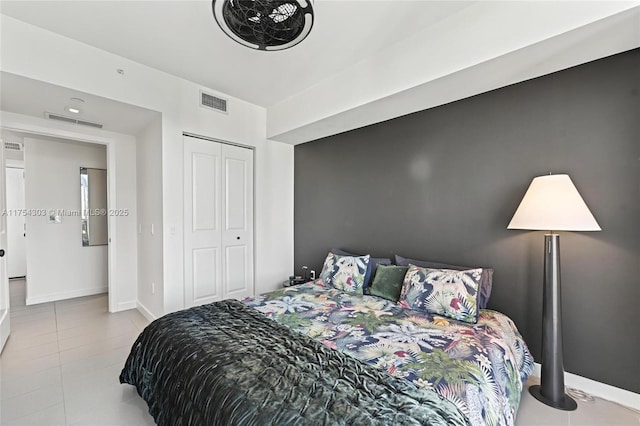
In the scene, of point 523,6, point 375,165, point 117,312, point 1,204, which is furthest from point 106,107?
point 523,6

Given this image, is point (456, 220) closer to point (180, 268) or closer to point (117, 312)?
point (180, 268)

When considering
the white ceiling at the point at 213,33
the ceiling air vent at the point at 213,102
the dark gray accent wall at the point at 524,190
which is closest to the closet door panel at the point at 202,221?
the ceiling air vent at the point at 213,102

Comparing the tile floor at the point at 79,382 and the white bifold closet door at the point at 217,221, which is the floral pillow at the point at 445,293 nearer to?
the tile floor at the point at 79,382

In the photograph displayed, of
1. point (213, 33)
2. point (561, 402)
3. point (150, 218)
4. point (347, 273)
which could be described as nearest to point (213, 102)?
point (213, 33)

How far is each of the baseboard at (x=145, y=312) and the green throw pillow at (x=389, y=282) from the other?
2.58 m

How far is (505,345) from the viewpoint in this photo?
5.93ft

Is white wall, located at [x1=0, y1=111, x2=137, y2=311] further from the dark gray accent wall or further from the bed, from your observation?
the dark gray accent wall

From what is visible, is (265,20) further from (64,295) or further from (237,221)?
(64,295)

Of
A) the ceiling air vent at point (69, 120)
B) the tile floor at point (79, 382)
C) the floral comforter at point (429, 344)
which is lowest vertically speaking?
the tile floor at point (79, 382)

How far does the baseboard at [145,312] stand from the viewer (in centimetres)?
345

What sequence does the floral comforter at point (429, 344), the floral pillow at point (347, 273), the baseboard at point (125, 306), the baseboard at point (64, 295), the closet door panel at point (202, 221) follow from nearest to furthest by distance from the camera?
the floral comforter at point (429, 344)
the floral pillow at point (347, 273)
the closet door panel at point (202, 221)
the baseboard at point (125, 306)
the baseboard at point (64, 295)

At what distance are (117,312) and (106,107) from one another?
8.24ft

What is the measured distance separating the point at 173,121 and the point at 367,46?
2.11 metres

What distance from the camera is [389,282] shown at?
260 cm
